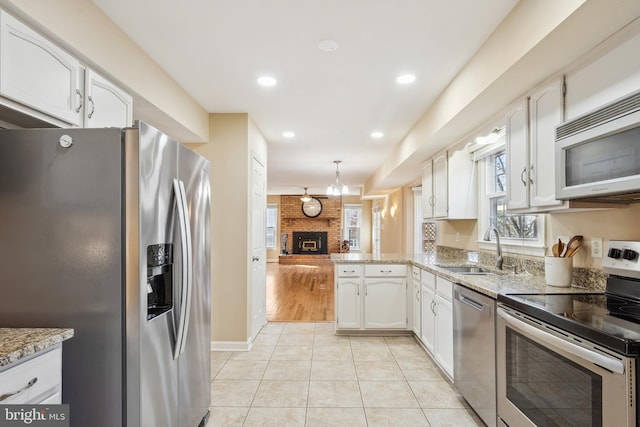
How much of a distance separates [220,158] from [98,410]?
264cm

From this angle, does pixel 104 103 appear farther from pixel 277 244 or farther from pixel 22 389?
pixel 277 244

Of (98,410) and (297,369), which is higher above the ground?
(98,410)

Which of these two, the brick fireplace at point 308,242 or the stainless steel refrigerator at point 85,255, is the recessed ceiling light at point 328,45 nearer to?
the stainless steel refrigerator at point 85,255

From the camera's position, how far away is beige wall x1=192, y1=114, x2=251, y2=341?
12.1ft

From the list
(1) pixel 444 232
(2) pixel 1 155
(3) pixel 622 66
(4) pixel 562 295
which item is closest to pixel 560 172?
(3) pixel 622 66

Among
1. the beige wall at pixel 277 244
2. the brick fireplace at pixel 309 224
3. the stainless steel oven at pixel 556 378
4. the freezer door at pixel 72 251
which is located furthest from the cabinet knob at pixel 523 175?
the beige wall at pixel 277 244

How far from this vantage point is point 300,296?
6492mm

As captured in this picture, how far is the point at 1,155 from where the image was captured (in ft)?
4.88

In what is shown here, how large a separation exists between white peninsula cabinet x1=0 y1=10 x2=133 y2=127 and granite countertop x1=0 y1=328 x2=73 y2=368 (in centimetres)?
89

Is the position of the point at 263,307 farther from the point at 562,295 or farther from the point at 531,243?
the point at 562,295

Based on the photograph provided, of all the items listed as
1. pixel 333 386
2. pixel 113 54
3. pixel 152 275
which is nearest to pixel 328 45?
pixel 113 54

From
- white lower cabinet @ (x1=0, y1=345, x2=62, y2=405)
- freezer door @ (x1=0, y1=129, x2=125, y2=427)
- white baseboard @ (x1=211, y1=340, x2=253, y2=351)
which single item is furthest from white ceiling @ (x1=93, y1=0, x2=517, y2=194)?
white baseboard @ (x1=211, y1=340, x2=253, y2=351)

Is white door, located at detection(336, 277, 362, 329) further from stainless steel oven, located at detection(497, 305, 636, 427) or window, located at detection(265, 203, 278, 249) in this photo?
window, located at detection(265, 203, 278, 249)

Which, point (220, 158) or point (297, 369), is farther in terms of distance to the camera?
point (220, 158)
